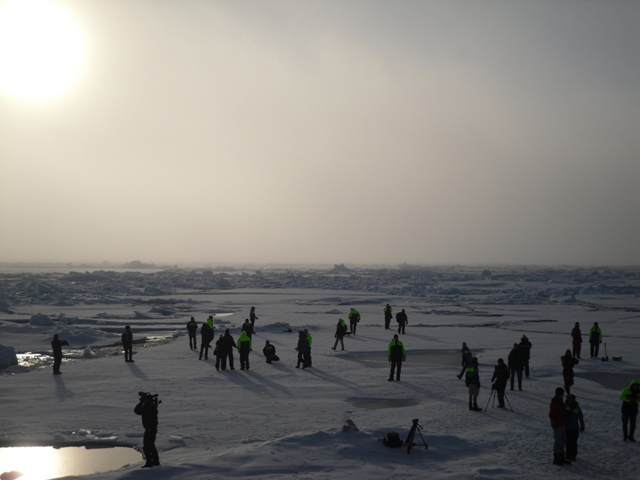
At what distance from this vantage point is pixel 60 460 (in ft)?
36.5

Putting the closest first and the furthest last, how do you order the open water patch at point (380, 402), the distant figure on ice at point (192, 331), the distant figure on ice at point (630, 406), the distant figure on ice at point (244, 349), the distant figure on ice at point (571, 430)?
the distant figure on ice at point (571, 430)
the distant figure on ice at point (630, 406)
the open water patch at point (380, 402)
the distant figure on ice at point (244, 349)
the distant figure on ice at point (192, 331)

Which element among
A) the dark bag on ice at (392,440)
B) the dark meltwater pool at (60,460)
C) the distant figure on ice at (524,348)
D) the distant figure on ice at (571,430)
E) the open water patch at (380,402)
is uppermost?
the distant figure on ice at (524,348)

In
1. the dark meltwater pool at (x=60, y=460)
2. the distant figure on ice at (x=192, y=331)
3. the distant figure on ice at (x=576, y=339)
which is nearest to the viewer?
the dark meltwater pool at (x=60, y=460)

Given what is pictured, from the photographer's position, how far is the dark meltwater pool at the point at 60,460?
34.1 ft

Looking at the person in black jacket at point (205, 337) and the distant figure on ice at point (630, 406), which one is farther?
the person in black jacket at point (205, 337)

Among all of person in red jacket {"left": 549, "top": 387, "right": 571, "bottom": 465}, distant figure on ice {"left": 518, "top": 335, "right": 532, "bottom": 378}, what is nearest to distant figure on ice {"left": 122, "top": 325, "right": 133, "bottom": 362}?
distant figure on ice {"left": 518, "top": 335, "right": 532, "bottom": 378}

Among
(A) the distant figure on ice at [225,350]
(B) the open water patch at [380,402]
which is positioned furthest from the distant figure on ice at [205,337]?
(B) the open water patch at [380,402]

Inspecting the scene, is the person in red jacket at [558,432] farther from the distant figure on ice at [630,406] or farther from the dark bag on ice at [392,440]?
the dark bag on ice at [392,440]

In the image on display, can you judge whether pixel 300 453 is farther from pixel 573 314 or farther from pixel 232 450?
pixel 573 314

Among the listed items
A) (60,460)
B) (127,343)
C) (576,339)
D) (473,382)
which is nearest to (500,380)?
(473,382)

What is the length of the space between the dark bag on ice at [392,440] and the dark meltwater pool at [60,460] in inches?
199

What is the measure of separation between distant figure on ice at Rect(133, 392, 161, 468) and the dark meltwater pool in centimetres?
88

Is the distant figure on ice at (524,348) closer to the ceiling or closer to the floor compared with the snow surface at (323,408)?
closer to the ceiling

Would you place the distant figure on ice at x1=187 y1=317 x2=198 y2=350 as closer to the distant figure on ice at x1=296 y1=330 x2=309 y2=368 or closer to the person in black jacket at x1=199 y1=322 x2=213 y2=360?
the person in black jacket at x1=199 y1=322 x2=213 y2=360
